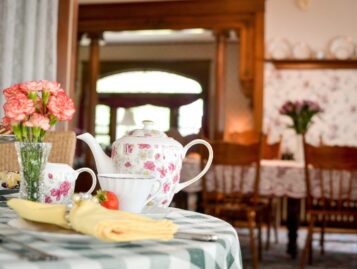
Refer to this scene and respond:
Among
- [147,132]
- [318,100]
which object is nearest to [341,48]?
[318,100]

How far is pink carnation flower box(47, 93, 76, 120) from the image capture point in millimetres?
1104

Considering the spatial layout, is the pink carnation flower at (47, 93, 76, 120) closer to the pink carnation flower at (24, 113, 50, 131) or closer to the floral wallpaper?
the pink carnation flower at (24, 113, 50, 131)

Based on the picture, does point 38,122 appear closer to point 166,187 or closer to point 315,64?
point 166,187

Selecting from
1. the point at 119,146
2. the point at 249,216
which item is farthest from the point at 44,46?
the point at 119,146

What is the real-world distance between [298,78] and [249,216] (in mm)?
3003

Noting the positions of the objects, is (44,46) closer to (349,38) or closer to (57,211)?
(57,211)

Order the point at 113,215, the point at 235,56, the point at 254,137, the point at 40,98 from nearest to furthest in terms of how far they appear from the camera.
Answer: the point at 113,215
the point at 40,98
the point at 254,137
the point at 235,56

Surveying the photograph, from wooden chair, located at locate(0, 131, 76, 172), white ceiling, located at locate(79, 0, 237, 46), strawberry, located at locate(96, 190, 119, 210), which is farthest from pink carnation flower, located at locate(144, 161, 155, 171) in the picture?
white ceiling, located at locate(79, 0, 237, 46)

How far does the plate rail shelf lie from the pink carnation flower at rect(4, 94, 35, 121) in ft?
17.7

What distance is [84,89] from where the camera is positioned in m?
11.3

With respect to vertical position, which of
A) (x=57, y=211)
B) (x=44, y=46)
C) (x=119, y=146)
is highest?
(x=44, y=46)

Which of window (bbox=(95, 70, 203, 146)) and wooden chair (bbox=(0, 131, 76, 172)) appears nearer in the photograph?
wooden chair (bbox=(0, 131, 76, 172))

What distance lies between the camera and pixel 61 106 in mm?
1120

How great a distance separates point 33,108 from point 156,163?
1.11ft
